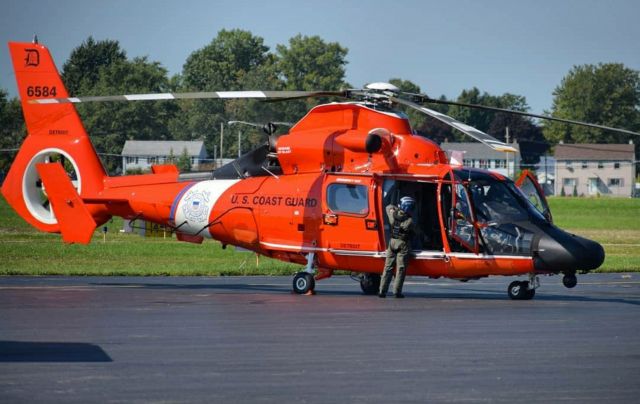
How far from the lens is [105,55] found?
12619 centimetres

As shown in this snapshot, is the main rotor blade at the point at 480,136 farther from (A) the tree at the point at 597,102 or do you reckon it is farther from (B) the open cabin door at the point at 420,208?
(A) the tree at the point at 597,102

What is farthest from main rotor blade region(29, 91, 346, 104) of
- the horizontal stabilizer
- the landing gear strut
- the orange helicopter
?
the landing gear strut

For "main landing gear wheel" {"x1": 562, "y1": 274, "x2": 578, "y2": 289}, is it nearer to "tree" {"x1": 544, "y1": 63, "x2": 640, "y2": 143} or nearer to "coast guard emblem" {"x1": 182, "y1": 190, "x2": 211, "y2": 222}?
"coast guard emblem" {"x1": 182, "y1": 190, "x2": 211, "y2": 222}

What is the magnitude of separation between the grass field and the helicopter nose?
953 cm

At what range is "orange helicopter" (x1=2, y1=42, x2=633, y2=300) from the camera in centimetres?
1911

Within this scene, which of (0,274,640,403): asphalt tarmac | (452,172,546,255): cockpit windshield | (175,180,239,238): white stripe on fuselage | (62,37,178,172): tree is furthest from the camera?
(62,37,178,172): tree

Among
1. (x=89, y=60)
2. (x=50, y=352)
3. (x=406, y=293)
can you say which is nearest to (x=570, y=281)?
(x=406, y=293)

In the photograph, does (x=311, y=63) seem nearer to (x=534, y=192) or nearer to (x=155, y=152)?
(x=155, y=152)

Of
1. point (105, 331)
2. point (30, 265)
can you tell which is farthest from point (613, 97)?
point (105, 331)

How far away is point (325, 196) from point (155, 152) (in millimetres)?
84730

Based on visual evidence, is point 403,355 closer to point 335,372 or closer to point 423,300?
point 335,372

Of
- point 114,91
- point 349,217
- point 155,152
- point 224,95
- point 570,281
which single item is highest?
point 114,91

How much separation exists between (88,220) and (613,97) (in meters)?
132

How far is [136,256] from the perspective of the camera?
3250 centimetres
